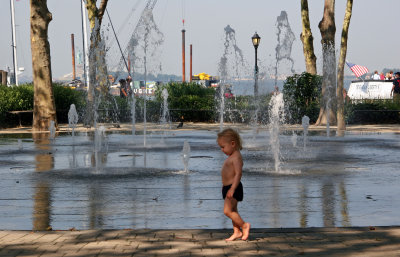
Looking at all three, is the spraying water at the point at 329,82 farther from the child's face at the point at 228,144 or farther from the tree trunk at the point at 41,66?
the child's face at the point at 228,144

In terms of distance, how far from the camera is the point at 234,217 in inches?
278

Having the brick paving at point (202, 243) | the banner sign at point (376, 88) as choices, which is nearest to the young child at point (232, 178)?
the brick paving at point (202, 243)

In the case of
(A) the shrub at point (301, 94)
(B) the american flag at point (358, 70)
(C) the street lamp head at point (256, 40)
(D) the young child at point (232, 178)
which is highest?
(C) the street lamp head at point (256, 40)

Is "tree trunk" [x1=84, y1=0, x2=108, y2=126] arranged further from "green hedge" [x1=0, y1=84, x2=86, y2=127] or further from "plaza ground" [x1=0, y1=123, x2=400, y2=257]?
"plaza ground" [x1=0, y1=123, x2=400, y2=257]

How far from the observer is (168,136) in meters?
23.4

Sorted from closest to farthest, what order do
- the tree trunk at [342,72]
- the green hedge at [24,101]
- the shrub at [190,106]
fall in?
the tree trunk at [342,72]
the green hedge at [24,101]
the shrub at [190,106]

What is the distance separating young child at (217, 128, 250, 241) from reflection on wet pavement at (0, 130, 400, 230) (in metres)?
0.82

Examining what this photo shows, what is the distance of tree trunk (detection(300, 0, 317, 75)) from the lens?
108 feet

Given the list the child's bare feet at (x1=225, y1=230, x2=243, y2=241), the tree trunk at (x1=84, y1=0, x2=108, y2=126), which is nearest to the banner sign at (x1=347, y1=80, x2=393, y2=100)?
the tree trunk at (x1=84, y1=0, x2=108, y2=126)

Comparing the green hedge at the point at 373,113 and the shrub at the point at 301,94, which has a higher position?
the shrub at the point at 301,94

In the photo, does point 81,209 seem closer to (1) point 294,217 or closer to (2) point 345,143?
(1) point 294,217

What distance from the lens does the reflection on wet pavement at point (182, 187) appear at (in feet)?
27.4

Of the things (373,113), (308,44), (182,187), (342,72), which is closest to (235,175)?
(182,187)

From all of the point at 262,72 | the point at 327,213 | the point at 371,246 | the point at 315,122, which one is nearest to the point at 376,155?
the point at 327,213
